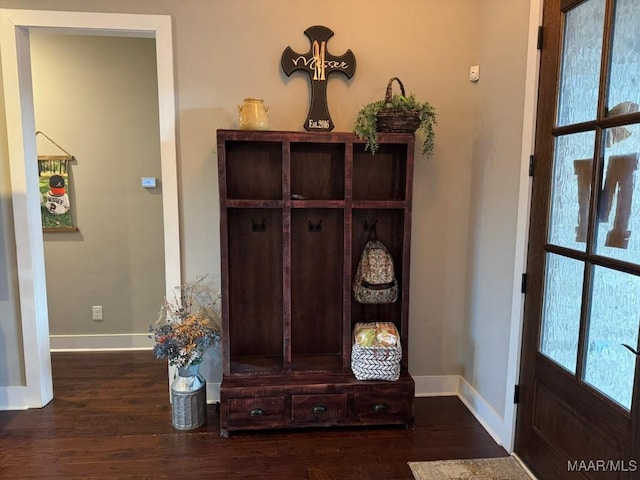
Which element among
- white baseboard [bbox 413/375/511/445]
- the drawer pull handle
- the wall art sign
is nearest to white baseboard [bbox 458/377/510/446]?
white baseboard [bbox 413/375/511/445]

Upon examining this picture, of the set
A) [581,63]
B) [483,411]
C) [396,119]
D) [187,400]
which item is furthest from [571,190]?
[187,400]

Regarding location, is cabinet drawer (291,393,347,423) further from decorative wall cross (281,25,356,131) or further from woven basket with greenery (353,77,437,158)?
decorative wall cross (281,25,356,131)

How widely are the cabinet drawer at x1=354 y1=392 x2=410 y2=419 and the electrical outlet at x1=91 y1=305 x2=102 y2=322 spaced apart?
2.47 metres

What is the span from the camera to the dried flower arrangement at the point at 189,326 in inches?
99.0

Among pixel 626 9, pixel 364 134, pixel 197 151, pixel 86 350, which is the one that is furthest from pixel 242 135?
pixel 86 350

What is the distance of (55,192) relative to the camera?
11.9ft

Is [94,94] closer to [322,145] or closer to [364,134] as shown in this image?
[322,145]

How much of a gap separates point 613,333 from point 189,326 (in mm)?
2115

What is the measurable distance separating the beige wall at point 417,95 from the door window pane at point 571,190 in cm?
39

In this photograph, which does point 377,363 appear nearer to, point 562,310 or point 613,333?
point 562,310

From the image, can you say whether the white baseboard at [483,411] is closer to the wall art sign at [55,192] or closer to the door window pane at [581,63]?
the door window pane at [581,63]

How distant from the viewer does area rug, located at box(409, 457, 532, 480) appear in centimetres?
216

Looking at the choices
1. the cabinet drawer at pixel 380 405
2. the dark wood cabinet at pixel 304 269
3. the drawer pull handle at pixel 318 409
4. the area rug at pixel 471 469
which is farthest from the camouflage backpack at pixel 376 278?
the area rug at pixel 471 469

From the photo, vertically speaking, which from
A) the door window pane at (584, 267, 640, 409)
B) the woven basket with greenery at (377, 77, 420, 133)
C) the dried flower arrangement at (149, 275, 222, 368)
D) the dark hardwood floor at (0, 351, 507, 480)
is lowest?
the dark hardwood floor at (0, 351, 507, 480)
